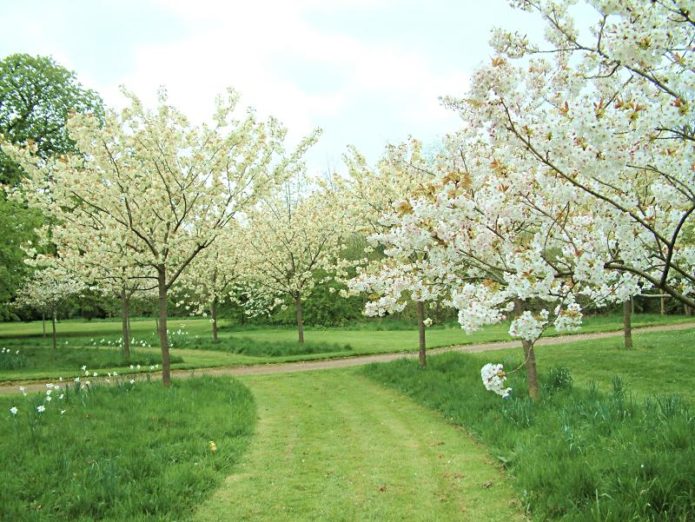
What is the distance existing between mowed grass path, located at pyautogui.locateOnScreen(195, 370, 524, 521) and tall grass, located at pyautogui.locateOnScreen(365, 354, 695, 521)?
0.97 ft

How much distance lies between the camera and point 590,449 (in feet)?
17.9

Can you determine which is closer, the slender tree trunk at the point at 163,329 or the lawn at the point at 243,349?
the slender tree trunk at the point at 163,329

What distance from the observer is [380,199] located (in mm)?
13172

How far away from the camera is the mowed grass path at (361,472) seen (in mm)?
5152

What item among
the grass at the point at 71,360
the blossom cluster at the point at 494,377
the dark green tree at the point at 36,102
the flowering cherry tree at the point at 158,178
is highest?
the dark green tree at the point at 36,102

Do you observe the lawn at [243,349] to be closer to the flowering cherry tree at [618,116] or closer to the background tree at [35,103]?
the background tree at [35,103]

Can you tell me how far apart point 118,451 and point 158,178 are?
5389 mm

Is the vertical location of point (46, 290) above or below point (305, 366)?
above

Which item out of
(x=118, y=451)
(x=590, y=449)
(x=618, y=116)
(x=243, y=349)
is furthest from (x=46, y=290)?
(x=618, y=116)

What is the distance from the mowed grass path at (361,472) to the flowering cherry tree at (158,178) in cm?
380

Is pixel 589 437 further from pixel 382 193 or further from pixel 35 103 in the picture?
pixel 35 103

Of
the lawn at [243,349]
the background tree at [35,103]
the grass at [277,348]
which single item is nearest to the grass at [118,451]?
the lawn at [243,349]

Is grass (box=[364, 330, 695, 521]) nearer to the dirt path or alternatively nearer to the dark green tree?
the dirt path

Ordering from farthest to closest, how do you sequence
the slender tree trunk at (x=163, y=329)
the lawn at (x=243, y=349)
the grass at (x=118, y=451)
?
the lawn at (x=243, y=349) → the slender tree trunk at (x=163, y=329) → the grass at (x=118, y=451)
